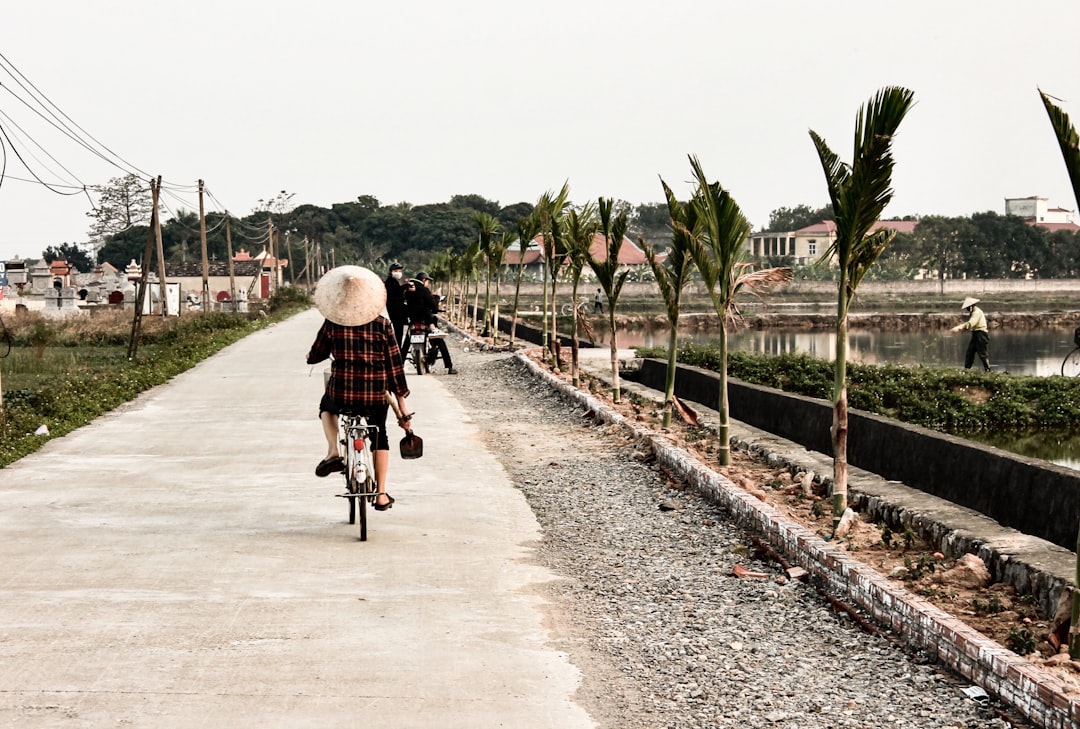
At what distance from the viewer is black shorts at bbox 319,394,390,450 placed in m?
8.18

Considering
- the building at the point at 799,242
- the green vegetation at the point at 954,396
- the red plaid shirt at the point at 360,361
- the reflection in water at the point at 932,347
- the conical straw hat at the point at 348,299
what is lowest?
the reflection in water at the point at 932,347

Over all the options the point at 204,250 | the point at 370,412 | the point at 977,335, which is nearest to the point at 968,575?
the point at 370,412

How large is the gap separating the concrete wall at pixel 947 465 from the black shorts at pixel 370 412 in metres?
4.08

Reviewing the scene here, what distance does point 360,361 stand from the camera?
8234mm

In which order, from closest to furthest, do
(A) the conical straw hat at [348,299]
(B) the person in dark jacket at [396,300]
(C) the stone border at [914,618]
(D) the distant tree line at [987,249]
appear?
(C) the stone border at [914,618]
(A) the conical straw hat at [348,299]
(B) the person in dark jacket at [396,300]
(D) the distant tree line at [987,249]

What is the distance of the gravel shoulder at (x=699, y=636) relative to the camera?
5016 millimetres

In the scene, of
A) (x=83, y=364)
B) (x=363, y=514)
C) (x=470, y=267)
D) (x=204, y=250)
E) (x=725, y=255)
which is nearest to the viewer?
(x=363, y=514)

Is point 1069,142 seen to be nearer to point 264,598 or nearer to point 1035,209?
point 264,598

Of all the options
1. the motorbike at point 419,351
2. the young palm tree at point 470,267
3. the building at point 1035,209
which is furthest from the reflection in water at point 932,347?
the building at point 1035,209

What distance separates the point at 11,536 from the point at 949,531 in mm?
5714

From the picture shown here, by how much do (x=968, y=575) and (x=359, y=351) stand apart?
387 centimetres

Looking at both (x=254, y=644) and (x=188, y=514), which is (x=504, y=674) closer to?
(x=254, y=644)

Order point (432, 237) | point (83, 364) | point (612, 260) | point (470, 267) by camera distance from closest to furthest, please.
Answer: point (612, 260)
point (83, 364)
point (470, 267)
point (432, 237)

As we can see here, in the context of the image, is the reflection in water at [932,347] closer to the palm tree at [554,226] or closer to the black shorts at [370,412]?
→ the palm tree at [554,226]
